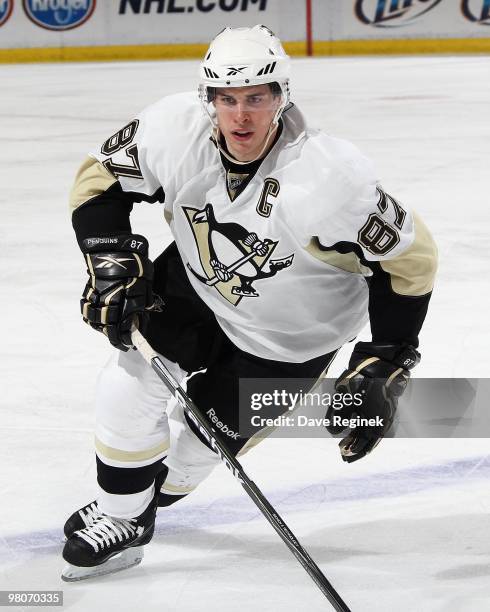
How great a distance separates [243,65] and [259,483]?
3.12 ft

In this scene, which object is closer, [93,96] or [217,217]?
[217,217]

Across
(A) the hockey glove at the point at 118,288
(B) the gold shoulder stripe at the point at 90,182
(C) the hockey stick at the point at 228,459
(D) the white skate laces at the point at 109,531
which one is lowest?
(D) the white skate laces at the point at 109,531

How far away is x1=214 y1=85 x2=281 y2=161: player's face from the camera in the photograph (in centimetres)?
196

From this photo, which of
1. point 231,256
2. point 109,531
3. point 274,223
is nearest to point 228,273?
point 231,256

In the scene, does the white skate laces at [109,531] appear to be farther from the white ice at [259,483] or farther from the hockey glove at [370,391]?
the hockey glove at [370,391]

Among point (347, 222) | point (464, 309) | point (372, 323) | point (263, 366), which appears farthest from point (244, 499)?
point (464, 309)

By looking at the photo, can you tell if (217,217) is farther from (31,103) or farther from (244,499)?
(31,103)

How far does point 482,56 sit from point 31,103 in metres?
5.60

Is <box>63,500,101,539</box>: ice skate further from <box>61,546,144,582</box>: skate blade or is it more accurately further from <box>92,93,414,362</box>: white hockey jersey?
<box>92,93,414,362</box>: white hockey jersey

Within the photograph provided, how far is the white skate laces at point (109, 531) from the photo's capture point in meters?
2.16

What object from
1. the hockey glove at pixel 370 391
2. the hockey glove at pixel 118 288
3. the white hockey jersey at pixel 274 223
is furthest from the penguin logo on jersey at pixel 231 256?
the hockey glove at pixel 370 391

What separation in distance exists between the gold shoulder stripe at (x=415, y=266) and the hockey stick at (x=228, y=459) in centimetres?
42

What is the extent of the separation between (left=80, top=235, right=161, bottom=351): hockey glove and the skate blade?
40 cm

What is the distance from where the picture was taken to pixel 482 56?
12.5 m
